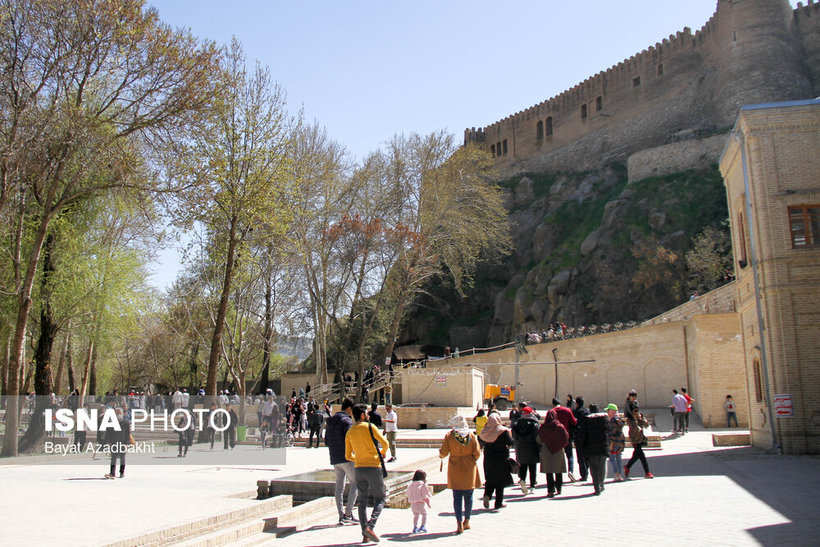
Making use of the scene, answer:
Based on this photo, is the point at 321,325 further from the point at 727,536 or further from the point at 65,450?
the point at 727,536

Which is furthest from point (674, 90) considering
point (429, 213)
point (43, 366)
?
point (43, 366)

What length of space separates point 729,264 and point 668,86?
22555mm

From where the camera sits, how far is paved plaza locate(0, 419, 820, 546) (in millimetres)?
6805

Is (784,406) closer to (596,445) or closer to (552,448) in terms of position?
(596,445)

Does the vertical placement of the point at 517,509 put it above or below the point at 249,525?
below

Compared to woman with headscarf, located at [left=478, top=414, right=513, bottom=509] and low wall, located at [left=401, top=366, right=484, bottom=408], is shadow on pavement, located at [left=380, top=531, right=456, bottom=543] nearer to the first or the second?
woman with headscarf, located at [left=478, top=414, right=513, bottom=509]

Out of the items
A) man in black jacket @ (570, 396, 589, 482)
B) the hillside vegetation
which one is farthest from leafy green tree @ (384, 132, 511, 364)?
man in black jacket @ (570, 396, 589, 482)

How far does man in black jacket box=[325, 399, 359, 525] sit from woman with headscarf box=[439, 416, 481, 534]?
48.3 inches

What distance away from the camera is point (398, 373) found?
33.1 m

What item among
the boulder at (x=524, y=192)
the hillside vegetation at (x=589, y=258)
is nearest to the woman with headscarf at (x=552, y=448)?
the hillside vegetation at (x=589, y=258)

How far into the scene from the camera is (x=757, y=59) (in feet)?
151

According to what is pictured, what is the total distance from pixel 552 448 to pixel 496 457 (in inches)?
46.7

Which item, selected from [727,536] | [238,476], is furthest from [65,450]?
[727,536]

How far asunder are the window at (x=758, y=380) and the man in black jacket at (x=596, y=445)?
8542mm
